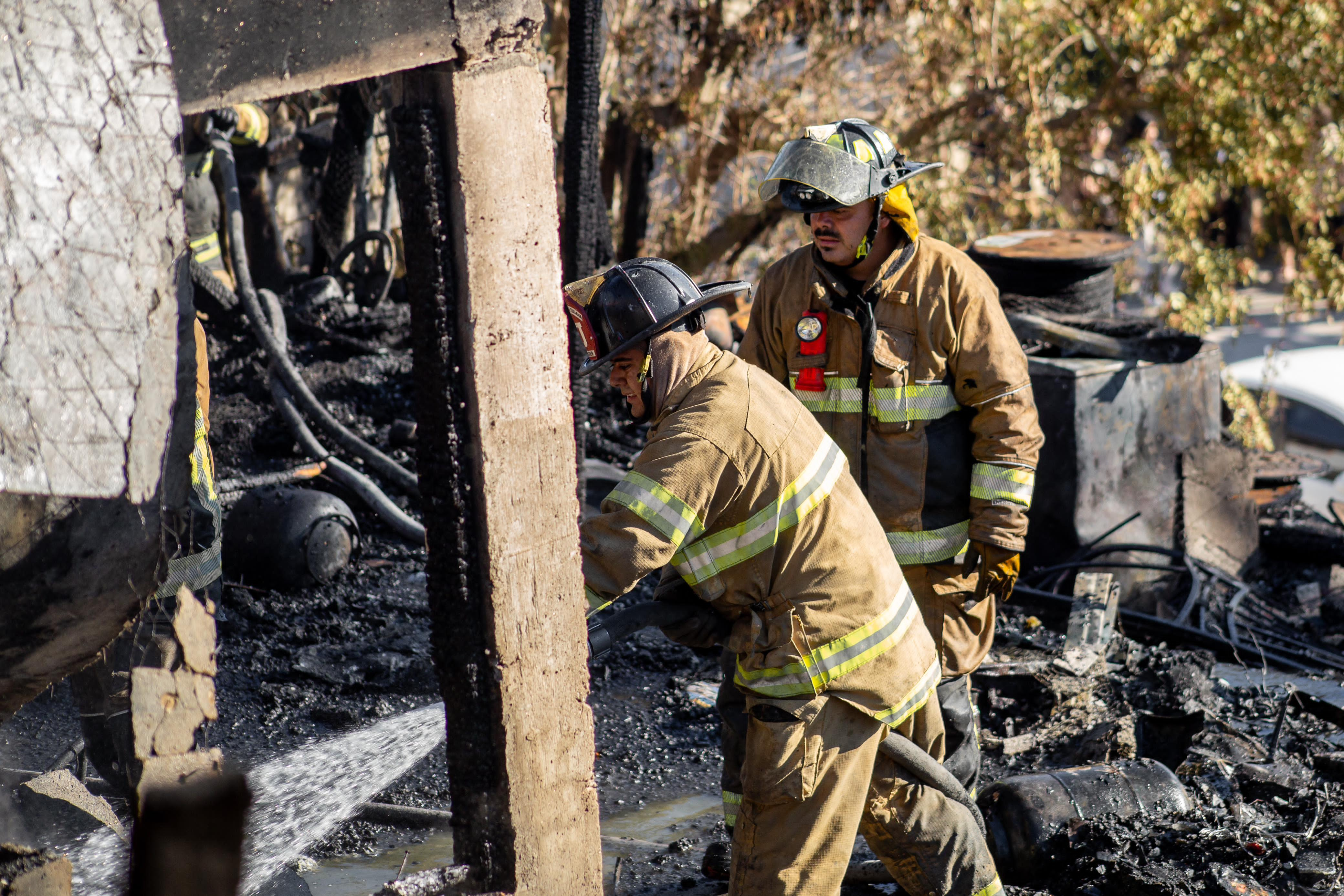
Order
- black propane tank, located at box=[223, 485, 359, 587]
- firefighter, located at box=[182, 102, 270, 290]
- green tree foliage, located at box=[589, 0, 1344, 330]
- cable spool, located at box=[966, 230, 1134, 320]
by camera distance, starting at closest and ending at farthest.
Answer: black propane tank, located at box=[223, 485, 359, 587]
cable spool, located at box=[966, 230, 1134, 320]
firefighter, located at box=[182, 102, 270, 290]
green tree foliage, located at box=[589, 0, 1344, 330]

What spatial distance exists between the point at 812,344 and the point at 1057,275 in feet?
12.0

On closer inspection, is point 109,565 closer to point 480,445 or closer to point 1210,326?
point 480,445

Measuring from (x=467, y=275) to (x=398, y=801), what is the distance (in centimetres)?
277

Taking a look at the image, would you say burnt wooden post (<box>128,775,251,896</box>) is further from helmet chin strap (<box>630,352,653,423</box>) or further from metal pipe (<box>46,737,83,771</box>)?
metal pipe (<box>46,737,83,771</box>)

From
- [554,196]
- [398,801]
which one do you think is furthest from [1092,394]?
[554,196]

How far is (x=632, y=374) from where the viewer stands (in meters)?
2.65

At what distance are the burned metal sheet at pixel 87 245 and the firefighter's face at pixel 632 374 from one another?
1287mm

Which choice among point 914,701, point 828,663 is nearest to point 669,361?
point 828,663

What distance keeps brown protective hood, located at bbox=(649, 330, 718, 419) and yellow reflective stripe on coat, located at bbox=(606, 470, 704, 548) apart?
0.26m

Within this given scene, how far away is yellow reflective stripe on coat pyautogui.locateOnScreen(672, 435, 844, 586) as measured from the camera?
8.25 feet

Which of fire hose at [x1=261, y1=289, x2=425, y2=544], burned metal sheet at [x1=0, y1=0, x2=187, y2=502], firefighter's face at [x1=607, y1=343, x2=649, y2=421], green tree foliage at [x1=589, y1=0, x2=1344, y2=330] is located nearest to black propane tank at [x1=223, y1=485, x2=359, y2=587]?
fire hose at [x1=261, y1=289, x2=425, y2=544]

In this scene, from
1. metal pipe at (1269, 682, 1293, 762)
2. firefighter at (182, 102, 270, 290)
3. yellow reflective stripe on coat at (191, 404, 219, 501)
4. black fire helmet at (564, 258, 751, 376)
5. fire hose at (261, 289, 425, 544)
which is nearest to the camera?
black fire helmet at (564, 258, 751, 376)

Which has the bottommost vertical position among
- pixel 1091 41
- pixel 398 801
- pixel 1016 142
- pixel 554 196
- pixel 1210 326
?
pixel 398 801

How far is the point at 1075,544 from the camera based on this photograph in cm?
603
